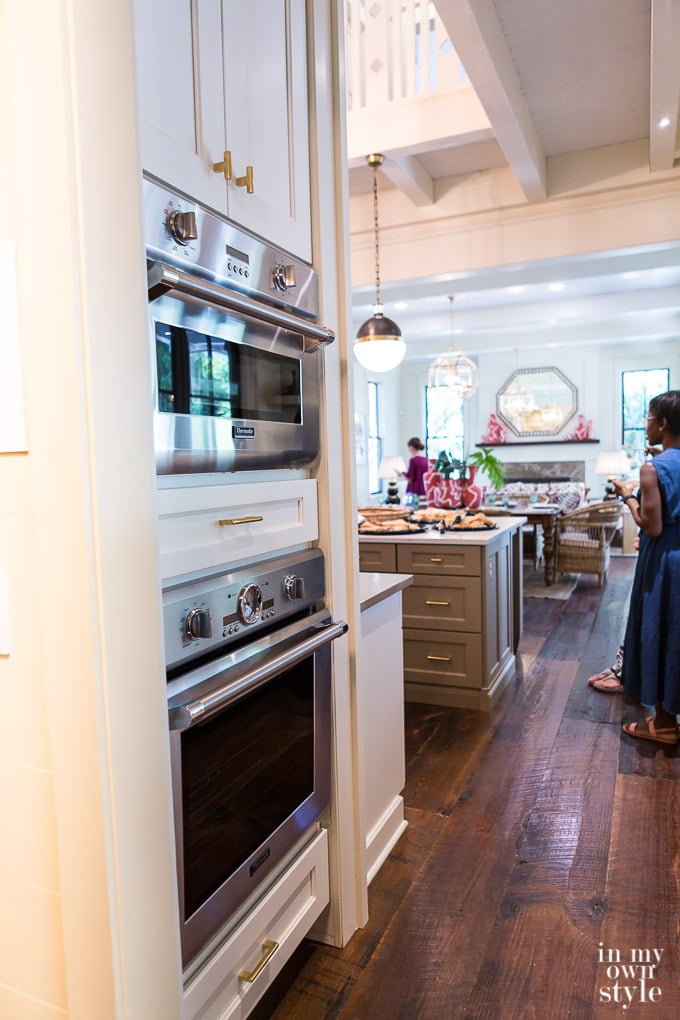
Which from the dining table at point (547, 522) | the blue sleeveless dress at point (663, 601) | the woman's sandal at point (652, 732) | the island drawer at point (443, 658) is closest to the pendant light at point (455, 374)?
the dining table at point (547, 522)

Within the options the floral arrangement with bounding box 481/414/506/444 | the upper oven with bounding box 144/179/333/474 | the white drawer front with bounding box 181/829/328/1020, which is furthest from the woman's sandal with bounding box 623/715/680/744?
the floral arrangement with bounding box 481/414/506/444

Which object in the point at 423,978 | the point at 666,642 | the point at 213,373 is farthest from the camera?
the point at 666,642

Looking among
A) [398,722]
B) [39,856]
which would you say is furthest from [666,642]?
[39,856]

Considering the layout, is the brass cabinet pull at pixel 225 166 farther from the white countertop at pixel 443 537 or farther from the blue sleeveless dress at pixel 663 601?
the white countertop at pixel 443 537

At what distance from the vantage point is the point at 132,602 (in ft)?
3.16

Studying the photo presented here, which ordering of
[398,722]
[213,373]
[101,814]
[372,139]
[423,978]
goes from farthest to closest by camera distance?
[372,139] < [398,722] < [423,978] < [213,373] < [101,814]

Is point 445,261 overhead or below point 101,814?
overhead

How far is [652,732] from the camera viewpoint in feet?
10.3

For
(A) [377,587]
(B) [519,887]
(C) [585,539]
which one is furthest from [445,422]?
(B) [519,887]

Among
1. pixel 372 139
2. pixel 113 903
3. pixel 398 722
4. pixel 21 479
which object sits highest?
pixel 372 139

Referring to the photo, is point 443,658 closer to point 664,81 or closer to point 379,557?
point 379,557

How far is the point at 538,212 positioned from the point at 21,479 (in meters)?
4.36

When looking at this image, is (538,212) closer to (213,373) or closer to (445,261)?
(445,261)

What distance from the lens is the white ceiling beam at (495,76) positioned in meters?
2.53
